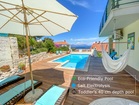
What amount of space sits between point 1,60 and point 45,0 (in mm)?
4598

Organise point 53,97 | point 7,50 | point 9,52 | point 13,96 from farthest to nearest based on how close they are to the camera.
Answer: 1. point 9,52
2. point 7,50
3. point 13,96
4. point 53,97

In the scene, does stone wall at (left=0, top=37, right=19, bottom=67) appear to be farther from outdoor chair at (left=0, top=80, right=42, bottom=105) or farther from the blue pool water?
the blue pool water

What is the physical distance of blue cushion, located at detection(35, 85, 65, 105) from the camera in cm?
211

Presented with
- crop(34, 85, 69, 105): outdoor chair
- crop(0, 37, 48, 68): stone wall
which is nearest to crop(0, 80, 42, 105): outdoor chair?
crop(34, 85, 69, 105): outdoor chair

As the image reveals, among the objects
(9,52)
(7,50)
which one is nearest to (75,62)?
(9,52)

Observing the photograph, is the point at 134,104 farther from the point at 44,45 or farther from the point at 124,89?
the point at 44,45

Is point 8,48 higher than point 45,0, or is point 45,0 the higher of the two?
point 45,0

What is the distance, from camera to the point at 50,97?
231cm

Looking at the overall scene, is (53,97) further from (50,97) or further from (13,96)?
(13,96)

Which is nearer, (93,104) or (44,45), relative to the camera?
(93,104)

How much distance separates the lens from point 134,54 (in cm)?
404

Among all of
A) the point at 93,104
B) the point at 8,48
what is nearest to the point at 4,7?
the point at 93,104

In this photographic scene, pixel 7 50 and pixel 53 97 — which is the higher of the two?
pixel 7 50

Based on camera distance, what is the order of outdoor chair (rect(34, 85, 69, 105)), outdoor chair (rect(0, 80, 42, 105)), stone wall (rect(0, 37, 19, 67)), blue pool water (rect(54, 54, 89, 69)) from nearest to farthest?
outdoor chair (rect(34, 85, 69, 105)) → outdoor chair (rect(0, 80, 42, 105)) → stone wall (rect(0, 37, 19, 67)) → blue pool water (rect(54, 54, 89, 69))
